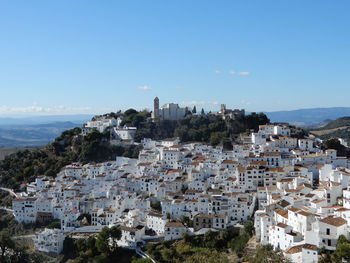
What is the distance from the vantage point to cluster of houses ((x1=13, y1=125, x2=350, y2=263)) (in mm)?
21969

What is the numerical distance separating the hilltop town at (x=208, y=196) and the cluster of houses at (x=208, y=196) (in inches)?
2.9

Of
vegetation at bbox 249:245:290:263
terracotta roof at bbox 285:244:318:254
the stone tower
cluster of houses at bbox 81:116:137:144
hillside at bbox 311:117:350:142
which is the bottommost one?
vegetation at bbox 249:245:290:263

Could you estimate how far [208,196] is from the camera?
28.6 meters

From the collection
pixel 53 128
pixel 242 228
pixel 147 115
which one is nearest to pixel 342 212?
pixel 242 228

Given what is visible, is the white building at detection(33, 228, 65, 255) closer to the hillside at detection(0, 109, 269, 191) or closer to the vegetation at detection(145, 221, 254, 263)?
the vegetation at detection(145, 221, 254, 263)

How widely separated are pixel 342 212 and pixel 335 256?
3.17 m

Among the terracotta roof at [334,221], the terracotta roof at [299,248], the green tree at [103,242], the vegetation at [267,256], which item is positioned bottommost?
the green tree at [103,242]

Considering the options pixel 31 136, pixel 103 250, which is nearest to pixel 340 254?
pixel 103 250

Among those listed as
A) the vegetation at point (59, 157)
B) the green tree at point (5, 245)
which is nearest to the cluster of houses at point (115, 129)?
the vegetation at point (59, 157)

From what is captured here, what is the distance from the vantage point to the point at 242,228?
26.0 meters

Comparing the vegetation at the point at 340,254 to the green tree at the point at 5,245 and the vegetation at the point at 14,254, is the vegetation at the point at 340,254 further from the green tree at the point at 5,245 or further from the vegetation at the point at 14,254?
the green tree at the point at 5,245

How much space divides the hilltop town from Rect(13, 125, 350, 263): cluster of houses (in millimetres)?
74

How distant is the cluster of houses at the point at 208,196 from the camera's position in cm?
2197

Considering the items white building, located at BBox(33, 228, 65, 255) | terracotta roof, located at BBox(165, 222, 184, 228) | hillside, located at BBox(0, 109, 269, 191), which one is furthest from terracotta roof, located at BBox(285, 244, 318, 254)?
hillside, located at BBox(0, 109, 269, 191)
